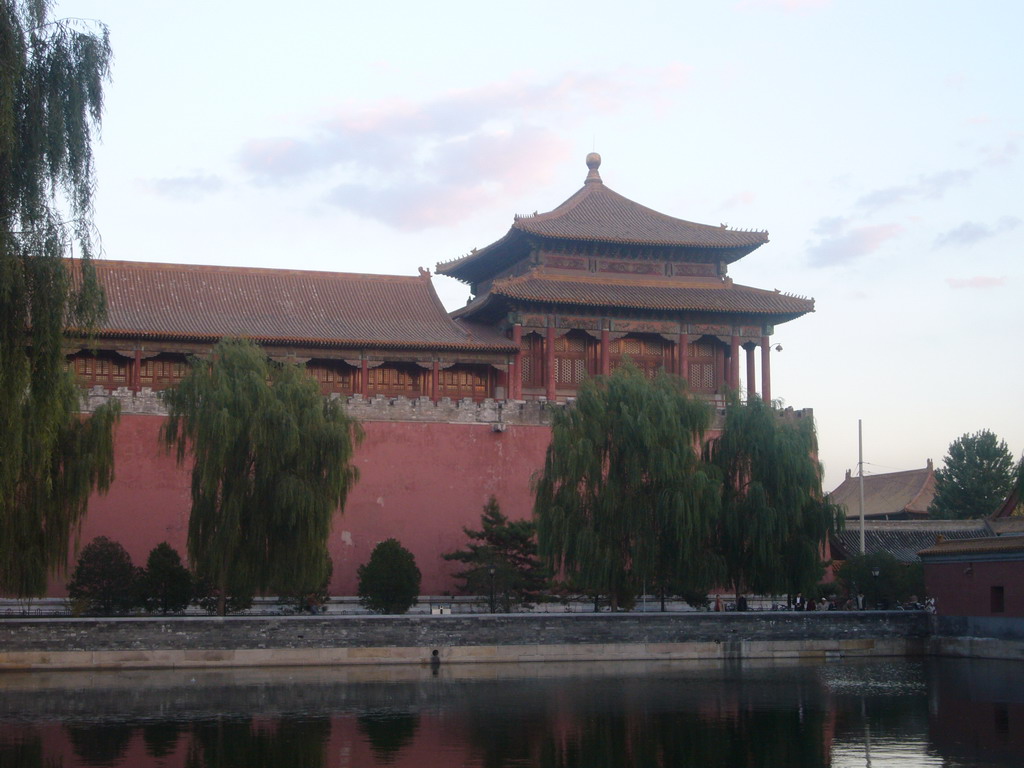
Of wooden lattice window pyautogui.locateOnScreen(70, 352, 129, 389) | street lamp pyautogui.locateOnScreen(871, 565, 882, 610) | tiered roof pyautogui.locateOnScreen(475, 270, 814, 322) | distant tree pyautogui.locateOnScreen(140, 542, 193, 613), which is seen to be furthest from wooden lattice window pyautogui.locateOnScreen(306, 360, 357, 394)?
street lamp pyautogui.locateOnScreen(871, 565, 882, 610)

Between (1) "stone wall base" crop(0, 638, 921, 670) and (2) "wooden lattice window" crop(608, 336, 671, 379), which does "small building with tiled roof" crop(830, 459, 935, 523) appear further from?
(1) "stone wall base" crop(0, 638, 921, 670)

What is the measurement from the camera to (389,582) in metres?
21.3

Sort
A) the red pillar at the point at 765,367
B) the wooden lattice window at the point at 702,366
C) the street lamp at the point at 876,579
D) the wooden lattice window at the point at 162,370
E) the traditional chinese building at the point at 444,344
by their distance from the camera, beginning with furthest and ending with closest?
the wooden lattice window at the point at 702,366 → the red pillar at the point at 765,367 → the wooden lattice window at the point at 162,370 → the traditional chinese building at the point at 444,344 → the street lamp at the point at 876,579

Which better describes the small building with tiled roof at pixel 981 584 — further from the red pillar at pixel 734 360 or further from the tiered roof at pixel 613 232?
the tiered roof at pixel 613 232

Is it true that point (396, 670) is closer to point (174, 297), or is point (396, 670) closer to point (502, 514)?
point (502, 514)

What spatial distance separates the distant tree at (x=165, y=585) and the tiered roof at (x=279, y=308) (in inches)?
240

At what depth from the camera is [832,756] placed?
11.7m

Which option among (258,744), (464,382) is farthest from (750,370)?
(258,744)

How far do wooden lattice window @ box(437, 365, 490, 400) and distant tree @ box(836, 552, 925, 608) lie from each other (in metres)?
8.28

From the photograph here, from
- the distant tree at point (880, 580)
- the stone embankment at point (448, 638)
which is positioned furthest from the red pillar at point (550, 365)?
the stone embankment at point (448, 638)

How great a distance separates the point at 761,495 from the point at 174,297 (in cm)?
1246

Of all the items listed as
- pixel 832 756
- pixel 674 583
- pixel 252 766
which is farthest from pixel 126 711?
pixel 674 583

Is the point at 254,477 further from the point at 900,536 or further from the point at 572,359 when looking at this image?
the point at 900,536

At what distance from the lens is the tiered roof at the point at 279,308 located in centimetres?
2575
